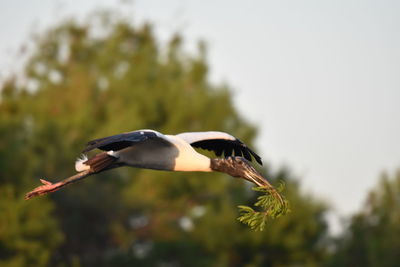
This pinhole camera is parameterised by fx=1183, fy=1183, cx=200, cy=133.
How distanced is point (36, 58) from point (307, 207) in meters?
17.6

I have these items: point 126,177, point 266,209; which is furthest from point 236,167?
point 126,177

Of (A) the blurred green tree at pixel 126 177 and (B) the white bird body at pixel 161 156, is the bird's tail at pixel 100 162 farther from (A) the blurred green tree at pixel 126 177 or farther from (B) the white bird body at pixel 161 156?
(A) the blurred green tree at pixel 126 177

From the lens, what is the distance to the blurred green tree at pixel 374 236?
192 feet

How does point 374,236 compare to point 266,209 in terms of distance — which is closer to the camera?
point 266,209

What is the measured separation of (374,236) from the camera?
195ft

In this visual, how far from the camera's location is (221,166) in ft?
50.9

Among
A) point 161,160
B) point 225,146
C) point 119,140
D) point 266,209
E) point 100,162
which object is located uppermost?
point 225,146

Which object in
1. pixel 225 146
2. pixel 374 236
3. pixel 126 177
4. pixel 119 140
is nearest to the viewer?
pixel 119 140

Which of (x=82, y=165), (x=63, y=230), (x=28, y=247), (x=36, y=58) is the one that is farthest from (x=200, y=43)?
(x=82, y=165)

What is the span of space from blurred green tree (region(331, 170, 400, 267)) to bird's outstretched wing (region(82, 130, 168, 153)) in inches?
1736

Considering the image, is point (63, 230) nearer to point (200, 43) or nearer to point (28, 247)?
point (28, 247)

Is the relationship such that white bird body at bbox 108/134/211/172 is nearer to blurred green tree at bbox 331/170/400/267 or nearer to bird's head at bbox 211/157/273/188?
bird's head at bbox 211/157/273/188

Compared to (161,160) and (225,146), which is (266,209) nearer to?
(161,160)

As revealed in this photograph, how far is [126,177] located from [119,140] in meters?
41.2
